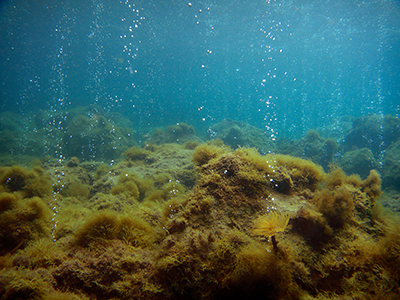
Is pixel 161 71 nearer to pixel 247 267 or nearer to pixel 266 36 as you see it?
pixel 266 36

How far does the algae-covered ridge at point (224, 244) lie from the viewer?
5.61 ft

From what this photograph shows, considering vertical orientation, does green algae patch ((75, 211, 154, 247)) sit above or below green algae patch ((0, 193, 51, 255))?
above

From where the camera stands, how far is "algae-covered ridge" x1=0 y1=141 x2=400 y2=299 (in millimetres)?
1711

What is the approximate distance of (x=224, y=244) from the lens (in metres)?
1.94

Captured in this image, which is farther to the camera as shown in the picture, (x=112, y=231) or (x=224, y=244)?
(x=112, y=231)

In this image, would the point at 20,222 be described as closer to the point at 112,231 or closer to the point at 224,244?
the point at 112,231

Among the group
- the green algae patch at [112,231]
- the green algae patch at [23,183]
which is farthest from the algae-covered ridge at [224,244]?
the green algae patch at [23,183]

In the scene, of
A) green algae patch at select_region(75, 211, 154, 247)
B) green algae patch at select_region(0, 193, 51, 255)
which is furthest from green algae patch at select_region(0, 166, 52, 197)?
green algae patch at select_region(75, 211, 154, 247)

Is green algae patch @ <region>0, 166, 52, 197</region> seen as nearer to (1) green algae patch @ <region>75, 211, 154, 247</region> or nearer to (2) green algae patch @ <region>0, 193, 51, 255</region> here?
(2) green algae patch @ <region>0, 193, 51, 255</region>

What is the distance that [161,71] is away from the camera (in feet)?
411

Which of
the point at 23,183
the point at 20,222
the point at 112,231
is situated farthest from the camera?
the point at 23,183

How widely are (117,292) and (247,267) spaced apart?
1.35m

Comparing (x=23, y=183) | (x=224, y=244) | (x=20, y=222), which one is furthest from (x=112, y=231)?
(x=23, y=183)

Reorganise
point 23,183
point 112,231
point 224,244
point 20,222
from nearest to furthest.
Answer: point 224,244
point 112,231
point 20,222
point 23,183
